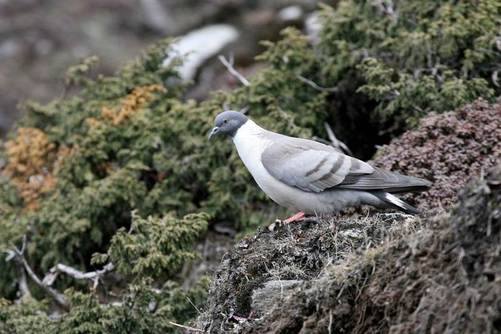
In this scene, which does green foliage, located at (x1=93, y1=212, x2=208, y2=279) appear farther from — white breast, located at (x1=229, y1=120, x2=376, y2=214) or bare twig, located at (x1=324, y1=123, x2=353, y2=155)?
bare twig, located at (x1=324, y1=123, x2=353, y2=155)

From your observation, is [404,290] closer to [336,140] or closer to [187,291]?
[187,291]

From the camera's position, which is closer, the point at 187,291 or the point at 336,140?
the point at 187,291

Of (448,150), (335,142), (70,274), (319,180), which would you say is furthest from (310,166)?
(70,274)

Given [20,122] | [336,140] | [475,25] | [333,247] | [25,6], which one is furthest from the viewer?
[25,6]

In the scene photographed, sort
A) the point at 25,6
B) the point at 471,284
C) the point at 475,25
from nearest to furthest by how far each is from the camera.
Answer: the point at 471,284 → the point at 475,25 → the point at 25,6

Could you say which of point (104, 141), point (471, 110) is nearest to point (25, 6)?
point (104, 141)

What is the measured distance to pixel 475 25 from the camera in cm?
871

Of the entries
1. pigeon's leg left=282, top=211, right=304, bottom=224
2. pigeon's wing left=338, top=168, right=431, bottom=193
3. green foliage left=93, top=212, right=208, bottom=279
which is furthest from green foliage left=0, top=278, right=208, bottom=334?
pigeon's wing left=338, top=168, right=431, bottom=193

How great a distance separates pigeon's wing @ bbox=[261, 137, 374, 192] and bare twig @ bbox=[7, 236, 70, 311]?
279 centimetres

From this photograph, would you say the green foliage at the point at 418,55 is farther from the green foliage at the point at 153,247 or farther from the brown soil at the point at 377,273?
the green foliage at the point at 153,247

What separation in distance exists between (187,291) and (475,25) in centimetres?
373

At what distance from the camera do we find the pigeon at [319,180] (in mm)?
6812

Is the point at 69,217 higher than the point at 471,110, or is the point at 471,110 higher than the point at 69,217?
the point at 471,110

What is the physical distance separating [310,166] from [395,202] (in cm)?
70
